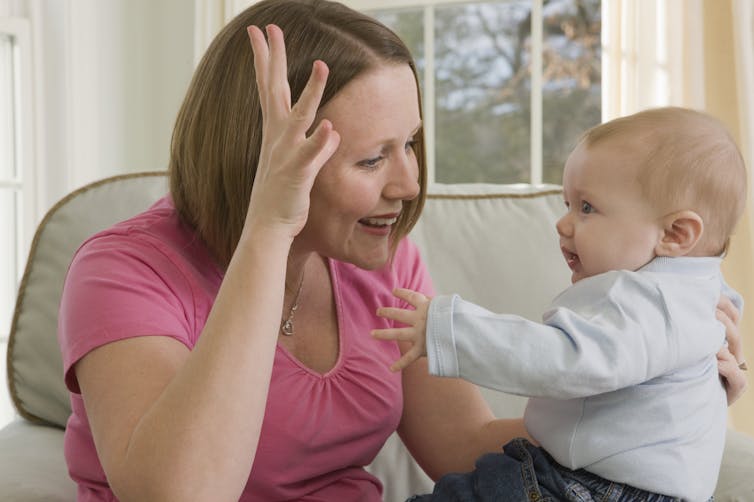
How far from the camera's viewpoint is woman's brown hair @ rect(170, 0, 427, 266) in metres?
1.32

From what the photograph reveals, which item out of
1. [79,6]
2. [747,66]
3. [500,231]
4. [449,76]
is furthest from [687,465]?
[449,76]

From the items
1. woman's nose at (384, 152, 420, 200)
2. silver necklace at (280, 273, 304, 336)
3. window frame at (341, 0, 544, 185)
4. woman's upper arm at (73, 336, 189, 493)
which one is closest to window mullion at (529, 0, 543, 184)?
window frame at (341, 0, 544, 185)

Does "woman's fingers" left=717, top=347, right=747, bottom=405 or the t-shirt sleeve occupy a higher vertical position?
the t-shirt sleeve

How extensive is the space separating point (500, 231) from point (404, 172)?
636mm

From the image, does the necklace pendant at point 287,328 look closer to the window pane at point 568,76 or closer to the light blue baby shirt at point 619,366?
the light blue baby shirt at point 619,366

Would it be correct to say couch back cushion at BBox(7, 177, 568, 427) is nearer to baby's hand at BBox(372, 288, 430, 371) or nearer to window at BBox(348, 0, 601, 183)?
baby's hand at BBox(372, 288, 430, 371)

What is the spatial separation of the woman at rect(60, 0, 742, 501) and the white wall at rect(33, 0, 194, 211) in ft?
6.87

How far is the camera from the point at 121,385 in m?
1.18

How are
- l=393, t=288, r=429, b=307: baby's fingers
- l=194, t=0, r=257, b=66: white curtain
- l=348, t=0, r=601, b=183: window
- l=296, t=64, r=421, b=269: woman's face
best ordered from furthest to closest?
l=348, t=0, r=601, b=183: window < l=194, t=0, r=257, b=66: white curtain < l=296, t=64, r=421, b=269: woman's face < l=393, t=288, r=429, b=307: baby's fingers

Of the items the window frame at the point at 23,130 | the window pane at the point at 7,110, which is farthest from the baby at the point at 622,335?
the window pane at the point at 7,110

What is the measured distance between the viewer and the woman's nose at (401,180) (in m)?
1.35

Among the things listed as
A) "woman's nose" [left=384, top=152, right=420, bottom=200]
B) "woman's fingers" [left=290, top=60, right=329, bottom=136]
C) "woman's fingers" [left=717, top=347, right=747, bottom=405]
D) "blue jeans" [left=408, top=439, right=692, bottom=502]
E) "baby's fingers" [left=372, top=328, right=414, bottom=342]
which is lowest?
"blue jeans" [left=408, top=439, right=692, bottom=502]

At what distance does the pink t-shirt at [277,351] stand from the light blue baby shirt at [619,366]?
1.04ft

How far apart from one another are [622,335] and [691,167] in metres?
0.25
